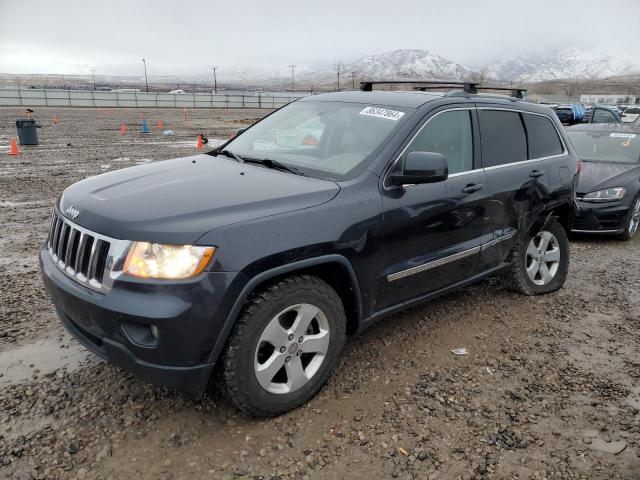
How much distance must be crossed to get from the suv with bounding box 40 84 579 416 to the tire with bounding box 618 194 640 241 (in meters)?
3.40

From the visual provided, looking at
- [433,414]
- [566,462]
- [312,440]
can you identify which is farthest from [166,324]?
[566,462]

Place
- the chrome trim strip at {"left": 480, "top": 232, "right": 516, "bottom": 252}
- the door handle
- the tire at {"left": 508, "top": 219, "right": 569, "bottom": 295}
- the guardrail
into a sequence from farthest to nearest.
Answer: the guardrail < the tire at {"left": 508, "top": 219, "right": 569, "bottom": 295} < the chrome trim strip at {"left": 480, "top": 232, "right": 516, "bottom": 252} < the door handle

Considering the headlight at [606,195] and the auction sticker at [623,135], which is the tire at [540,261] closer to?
the headlight at [606,195]

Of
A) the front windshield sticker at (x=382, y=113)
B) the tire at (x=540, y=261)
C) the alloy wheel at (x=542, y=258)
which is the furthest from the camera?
the alloy wheel at (x=542, y=258)

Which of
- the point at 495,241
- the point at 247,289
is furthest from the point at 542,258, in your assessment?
the point at 247,289

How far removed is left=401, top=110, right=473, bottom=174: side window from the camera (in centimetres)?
361

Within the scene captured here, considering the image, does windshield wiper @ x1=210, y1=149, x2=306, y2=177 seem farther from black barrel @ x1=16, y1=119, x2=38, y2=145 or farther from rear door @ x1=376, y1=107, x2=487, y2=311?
black barrel @ x1=16, y1=119, x2=38, y2=145

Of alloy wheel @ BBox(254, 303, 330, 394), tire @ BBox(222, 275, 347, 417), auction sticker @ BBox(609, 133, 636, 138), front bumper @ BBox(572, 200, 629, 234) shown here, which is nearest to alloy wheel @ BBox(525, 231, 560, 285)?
front bumper @ BBox(572, 200, 629, 234)

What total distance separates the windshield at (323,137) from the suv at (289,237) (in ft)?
0.05

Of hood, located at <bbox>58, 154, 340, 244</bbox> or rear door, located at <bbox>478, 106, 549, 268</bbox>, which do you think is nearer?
hood, located at <bbox>58, 154, 340, 244</bbox>

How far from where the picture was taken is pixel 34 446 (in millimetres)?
2709

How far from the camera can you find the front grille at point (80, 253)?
2.64m

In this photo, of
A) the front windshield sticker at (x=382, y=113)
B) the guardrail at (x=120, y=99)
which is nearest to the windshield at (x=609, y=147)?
the front windshield sticker at (x=382, y=113)

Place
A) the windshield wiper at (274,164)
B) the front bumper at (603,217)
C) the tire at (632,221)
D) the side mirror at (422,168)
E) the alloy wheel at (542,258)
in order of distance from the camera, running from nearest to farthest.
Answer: the side mirror at (422,168) → the windshield wiper at (274,164) → the alloy wheel at (542,258) → the front bumper at (603,217) → the tire at (632,221)
